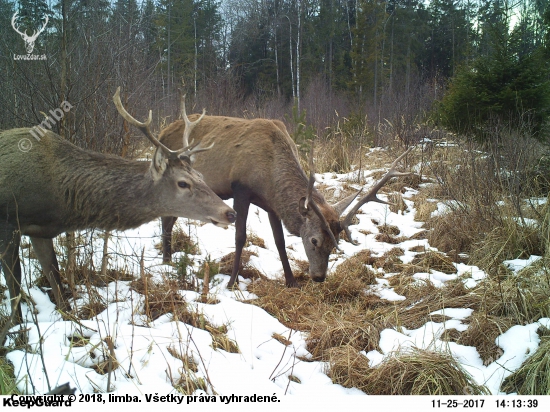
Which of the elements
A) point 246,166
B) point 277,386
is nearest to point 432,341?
point 277,386

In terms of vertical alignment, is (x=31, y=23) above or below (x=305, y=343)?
above

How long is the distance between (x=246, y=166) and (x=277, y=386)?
2.73m

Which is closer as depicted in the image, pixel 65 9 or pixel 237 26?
pixel 65 9

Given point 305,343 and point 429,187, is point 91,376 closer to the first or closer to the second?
point 305,343

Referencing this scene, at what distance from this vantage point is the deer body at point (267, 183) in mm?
4598

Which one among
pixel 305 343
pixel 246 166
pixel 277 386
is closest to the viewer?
pixel 277 386

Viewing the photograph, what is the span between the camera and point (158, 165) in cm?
372

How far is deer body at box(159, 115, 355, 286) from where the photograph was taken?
15.1ft

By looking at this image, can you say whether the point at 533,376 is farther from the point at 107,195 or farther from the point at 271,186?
the point at 107,195

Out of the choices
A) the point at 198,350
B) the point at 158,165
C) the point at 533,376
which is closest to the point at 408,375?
the point at 533,376

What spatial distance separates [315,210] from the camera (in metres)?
4.45

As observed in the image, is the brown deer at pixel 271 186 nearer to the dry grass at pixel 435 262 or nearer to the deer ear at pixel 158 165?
the deer ear at pixel 158 165

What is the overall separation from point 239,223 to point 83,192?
183cm

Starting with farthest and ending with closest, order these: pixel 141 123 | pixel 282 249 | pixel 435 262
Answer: pixel 435 262, pixel 282 249, pixel 141 123
